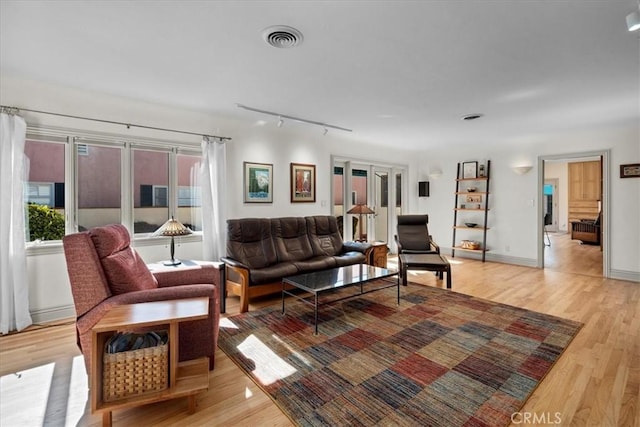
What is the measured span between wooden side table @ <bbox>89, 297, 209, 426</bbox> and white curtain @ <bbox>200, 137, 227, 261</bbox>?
218 cm

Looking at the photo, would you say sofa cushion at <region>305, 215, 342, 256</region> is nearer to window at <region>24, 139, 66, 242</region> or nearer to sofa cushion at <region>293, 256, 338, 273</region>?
sofa cushion at <region>293, 256, 338, 273</region>

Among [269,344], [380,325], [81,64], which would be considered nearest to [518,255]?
[380,325]

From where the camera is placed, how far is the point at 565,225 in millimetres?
10344

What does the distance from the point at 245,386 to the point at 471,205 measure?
19.7ft

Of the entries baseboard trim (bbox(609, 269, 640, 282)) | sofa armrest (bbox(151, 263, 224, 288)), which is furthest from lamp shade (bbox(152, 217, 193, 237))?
baseboard trim (bbox(609, 269, 640, 282))

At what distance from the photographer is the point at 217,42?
229cm

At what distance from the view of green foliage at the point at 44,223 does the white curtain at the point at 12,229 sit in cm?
18

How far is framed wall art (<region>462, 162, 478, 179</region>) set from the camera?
6395 millimetres

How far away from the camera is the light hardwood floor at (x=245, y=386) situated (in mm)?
1750

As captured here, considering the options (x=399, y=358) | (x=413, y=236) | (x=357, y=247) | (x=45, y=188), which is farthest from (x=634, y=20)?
(x=45, y=188)

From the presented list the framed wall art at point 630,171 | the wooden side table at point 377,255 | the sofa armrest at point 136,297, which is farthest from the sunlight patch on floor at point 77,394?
the framed wall art at point 630,171

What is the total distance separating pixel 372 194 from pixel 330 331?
4.08 metres

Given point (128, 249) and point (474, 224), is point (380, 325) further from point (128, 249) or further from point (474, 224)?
point (474, 224)

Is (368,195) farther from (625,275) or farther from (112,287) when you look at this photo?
(112,287)
